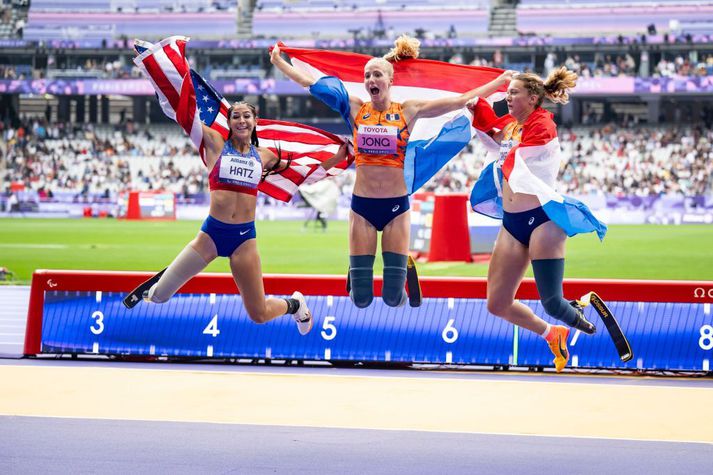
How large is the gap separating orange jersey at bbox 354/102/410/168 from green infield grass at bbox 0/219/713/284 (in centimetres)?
1212

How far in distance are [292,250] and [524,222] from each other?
18876mm

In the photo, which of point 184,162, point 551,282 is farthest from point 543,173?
point 184,162

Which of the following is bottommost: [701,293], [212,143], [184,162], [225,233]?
[701,293]

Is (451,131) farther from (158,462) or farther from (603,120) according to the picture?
(603,120)

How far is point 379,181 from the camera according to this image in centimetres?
693

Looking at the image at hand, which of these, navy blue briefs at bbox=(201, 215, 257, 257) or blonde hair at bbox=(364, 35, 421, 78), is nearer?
blonde hair at bbox=(364, 35, 421, 78)

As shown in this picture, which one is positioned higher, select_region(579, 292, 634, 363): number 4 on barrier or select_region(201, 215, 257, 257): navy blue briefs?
select_region(201, 215, 257, 257): navy blue briefs

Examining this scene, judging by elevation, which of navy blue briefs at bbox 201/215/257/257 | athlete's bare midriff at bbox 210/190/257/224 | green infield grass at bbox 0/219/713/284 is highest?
athlete's bare midriff at bbox 210/190/257/224

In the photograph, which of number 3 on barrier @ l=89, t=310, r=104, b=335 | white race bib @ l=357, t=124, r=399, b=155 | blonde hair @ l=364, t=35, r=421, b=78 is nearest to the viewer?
white race bib @ l=357, t=124, r=399, b=155

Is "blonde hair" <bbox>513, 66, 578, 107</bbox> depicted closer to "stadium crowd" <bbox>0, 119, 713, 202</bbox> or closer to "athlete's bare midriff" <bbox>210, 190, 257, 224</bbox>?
"athlete's bare midriff" <bbox>210, 190, 257, 224</bbox>

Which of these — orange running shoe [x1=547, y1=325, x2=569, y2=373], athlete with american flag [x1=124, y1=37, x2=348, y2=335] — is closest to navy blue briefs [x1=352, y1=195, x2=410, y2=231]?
athlete with american flag [x1=124, y1=37, x2=348, y2=335]

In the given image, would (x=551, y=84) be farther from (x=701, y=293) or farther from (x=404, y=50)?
(x=701, y=293)

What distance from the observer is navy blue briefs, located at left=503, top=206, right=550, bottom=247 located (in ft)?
21.6

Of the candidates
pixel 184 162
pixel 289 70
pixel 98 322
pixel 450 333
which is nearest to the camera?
pixel 289 70
